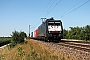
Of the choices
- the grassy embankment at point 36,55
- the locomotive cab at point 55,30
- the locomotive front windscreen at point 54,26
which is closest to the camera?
the grassy embankment at point 36,55

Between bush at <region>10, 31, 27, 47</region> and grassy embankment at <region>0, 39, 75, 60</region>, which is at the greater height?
bush at <region>10, 31, 27, 47</region>

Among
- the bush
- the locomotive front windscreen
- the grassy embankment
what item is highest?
the locomotive front windscreen

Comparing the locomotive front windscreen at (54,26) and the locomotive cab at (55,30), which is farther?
the locomotive front windscreen at (54,26)

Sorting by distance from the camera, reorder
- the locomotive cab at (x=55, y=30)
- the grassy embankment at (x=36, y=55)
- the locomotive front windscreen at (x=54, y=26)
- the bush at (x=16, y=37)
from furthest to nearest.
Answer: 1. the bush at (x=16, y=37)
2. the locomotive front windscreen at (x=54, y=26)
3. the locomotive cab at (x=55, y=30)
4. the grassy embankment at (x=36, y=55)

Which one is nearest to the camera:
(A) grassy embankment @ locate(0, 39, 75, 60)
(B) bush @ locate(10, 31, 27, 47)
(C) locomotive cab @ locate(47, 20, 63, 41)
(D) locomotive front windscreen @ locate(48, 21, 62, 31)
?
(A) grassy embankment @ locate(0, 39, 75, 60)

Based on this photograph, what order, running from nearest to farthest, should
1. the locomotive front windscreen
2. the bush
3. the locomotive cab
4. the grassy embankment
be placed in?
the grassy embankment, the locomotive cab, the locomotive front windscreen, the bush

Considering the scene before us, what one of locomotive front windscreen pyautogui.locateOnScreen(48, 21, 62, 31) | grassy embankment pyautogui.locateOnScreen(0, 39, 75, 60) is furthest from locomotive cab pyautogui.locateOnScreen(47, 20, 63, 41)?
grassy embankment pyautogui.locateOnScreen(0, 39, 75, 60)

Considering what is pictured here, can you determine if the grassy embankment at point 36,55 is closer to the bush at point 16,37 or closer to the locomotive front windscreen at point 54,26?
the locomotive front windscreen at point 54,26

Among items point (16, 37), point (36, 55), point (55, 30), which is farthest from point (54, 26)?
point (36, 55)

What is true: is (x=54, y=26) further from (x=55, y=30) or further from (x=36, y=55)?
(x=36, y=55)

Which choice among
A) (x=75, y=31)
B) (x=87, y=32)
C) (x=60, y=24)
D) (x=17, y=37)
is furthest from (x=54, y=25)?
(x=75, y=31)

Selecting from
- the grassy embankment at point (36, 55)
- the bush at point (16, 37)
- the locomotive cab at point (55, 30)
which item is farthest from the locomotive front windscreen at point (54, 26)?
the grassy embankment at point (36, 55)

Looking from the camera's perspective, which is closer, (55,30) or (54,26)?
(55,30)

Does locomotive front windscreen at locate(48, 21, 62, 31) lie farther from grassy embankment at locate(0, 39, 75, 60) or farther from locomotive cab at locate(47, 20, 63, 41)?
grassy embankment at locate(0, 39, 75, 60)
